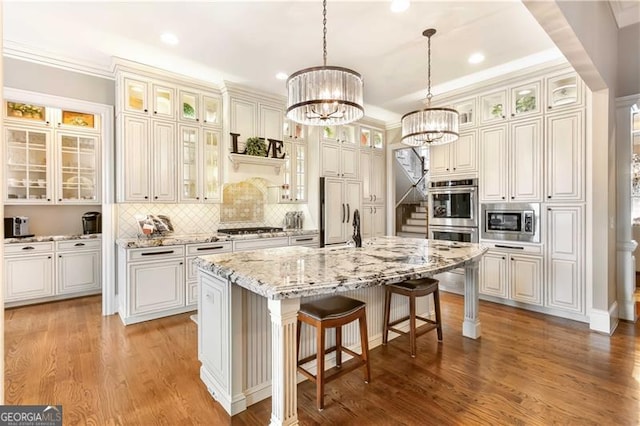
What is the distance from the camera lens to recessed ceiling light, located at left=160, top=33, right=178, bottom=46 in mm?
3195

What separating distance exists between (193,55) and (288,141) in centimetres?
181

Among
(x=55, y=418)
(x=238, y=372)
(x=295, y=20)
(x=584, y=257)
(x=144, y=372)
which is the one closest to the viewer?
(x=55, y=418)

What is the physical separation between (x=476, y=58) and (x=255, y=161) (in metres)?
3.07

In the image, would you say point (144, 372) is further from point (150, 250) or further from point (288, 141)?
point (288, 141)

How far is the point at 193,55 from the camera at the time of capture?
11.9 ft

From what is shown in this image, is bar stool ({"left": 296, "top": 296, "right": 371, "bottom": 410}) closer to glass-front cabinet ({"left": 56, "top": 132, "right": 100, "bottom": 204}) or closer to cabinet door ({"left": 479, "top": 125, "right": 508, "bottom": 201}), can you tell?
cabinet door ({"left": 479, "top": 125, "right": 508, "bottom": 201})

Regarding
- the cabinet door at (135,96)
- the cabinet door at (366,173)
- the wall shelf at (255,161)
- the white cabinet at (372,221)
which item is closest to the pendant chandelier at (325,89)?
the wall shelf at (255,161)

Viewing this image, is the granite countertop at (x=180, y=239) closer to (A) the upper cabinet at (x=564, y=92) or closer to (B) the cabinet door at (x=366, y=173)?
(B) the cabinet door at (x=366, y=173)

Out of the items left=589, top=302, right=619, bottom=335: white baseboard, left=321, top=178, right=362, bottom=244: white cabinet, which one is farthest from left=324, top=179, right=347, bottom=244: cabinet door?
left=589, top=302, right=619, bottom=335: white baseboard

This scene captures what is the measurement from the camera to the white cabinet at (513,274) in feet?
12.5

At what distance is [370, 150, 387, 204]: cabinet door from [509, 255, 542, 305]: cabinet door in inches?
100

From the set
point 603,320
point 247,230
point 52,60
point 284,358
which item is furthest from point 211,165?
point 603,320

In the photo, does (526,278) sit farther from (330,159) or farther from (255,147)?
(255,147)

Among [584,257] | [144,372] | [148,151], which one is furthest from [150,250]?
[584,257]
